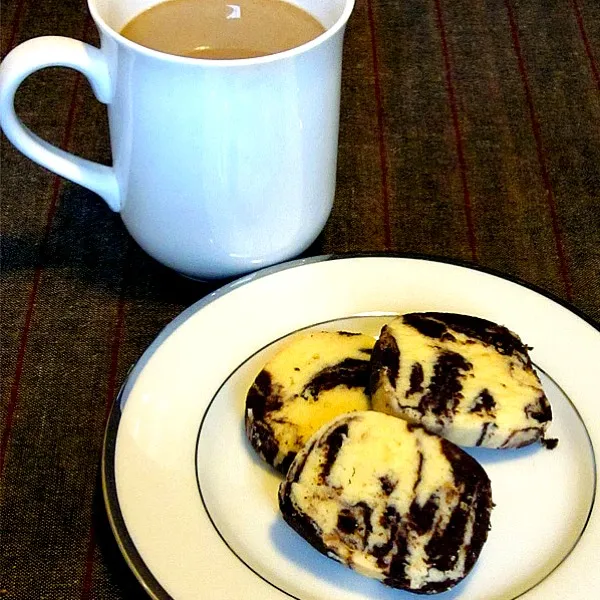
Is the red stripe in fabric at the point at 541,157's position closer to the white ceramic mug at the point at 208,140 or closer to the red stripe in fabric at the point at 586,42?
the red stripe in fabric at the point at 586,42

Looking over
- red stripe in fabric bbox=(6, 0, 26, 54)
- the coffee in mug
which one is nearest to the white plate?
the coffee in mug

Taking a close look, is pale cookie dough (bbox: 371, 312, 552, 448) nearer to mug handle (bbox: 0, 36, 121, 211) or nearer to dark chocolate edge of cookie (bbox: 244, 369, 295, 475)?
dark chocolate edge of cookie (bbox: 244, 369, 295, 475)

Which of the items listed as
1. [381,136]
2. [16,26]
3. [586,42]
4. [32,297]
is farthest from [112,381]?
[586,42]

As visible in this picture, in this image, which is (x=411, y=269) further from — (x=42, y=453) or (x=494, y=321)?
(x=42, y=453)

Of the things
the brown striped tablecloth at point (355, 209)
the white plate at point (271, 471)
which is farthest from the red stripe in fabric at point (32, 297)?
the white plate at point (271, 471)

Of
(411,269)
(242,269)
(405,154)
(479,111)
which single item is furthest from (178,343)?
(479,111)
